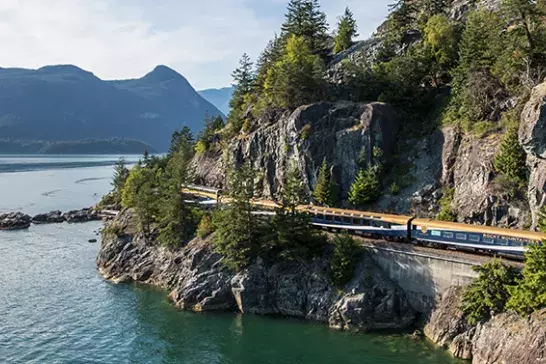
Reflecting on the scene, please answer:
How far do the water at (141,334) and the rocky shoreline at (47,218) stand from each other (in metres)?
→ 38.9

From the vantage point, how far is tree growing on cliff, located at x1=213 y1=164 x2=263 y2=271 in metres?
47.9

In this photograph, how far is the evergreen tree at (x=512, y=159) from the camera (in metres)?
42.7

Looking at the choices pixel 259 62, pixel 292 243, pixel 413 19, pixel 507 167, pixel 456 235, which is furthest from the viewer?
pixel 259 62

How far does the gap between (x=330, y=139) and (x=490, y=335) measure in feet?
99.8

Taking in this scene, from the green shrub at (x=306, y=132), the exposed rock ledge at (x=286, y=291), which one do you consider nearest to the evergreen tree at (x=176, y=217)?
the exposed rock ledge at (x=286, y=291)

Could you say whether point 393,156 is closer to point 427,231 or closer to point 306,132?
point 306,132

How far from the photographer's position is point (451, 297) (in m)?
39.6

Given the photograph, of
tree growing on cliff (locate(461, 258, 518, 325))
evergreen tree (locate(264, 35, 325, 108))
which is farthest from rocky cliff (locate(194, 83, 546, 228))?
tree growing on cliff (locate(461, 258, 518, 325))

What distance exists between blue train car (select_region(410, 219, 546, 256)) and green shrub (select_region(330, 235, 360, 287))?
20.2 ft

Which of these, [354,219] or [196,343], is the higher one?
[354,219]

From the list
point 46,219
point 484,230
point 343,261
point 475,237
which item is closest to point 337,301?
point 343,261

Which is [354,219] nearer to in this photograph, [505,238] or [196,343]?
[505,238]

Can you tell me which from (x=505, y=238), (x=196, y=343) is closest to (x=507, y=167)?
(x=505, y=238)

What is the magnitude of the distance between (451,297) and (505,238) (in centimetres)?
706
